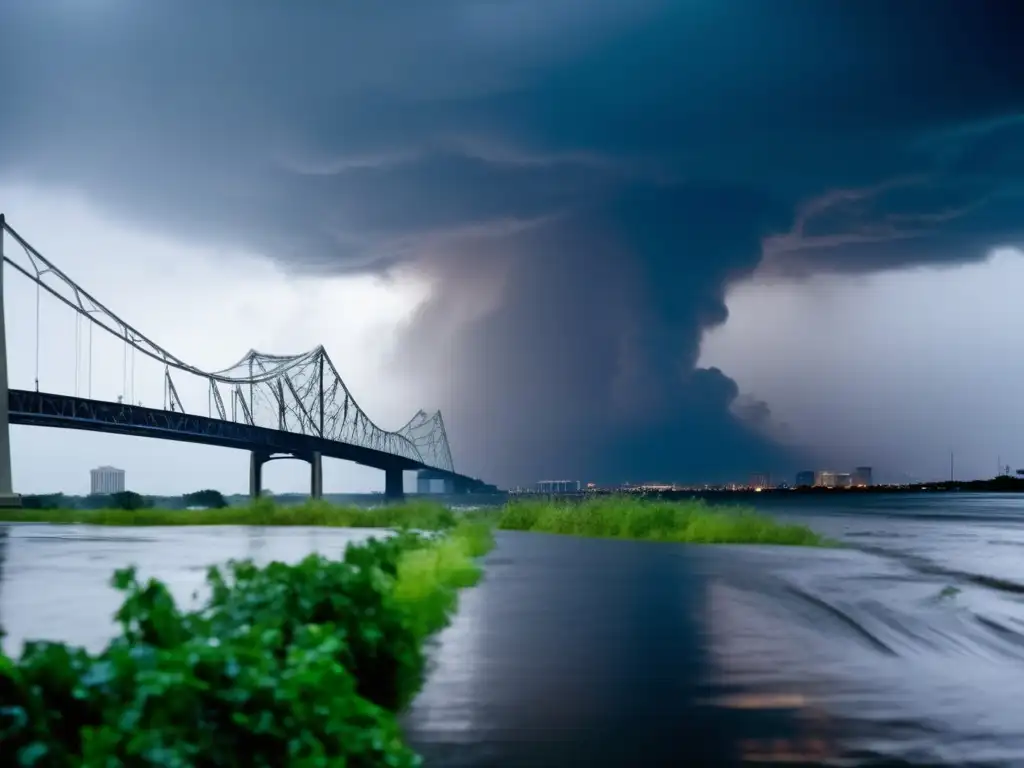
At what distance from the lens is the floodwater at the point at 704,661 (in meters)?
6.52

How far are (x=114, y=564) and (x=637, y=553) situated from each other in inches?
463

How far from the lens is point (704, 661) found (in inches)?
382

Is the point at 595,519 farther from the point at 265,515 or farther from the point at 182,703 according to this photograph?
the point at 182,703

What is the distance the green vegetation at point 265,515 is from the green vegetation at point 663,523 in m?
3.58

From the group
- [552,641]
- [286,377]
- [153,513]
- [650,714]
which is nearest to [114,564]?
[552,641]

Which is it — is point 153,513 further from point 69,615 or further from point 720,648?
point 720,648

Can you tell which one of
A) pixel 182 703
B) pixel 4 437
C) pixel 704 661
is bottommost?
pixel 704 661

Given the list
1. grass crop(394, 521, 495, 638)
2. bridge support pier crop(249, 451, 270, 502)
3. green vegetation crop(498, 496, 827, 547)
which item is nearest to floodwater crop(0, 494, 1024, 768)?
grass crop(394, 521, 495, 638)

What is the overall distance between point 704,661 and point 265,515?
45063 millimetres

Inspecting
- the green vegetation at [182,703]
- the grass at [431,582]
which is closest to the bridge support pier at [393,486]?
the grass at [431,582]

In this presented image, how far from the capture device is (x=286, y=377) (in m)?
86.6

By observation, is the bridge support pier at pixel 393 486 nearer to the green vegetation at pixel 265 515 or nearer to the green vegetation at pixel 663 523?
the green vegetation at pixel 265 515

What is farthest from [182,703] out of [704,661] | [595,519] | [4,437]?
[4,437]

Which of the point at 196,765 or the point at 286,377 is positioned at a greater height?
the point at 286,377
